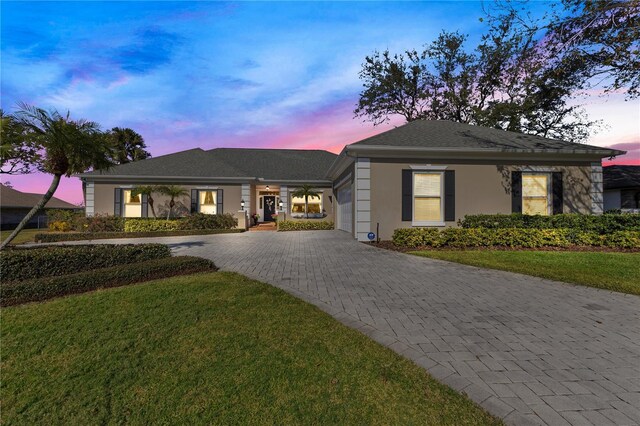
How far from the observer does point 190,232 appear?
1653 cm

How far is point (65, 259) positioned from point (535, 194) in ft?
55.0

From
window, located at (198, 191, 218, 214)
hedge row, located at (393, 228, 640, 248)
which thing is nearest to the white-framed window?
hedge row, located at (393, 228, 640, 248)

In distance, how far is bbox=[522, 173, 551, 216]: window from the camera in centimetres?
1290

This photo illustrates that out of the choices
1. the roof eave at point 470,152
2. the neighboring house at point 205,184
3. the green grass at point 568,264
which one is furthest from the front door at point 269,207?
the green grass at point 568,264

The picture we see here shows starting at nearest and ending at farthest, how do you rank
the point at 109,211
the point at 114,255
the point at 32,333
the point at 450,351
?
the point at 450,351
the point at 32,333
the point at 114,255
the point at 109,211

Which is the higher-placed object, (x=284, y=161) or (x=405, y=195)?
(x=284, y=161)

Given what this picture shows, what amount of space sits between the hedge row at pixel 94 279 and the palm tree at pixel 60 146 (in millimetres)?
3473

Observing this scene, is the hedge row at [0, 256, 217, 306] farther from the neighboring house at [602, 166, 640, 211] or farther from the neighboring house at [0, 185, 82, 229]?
the neighboring house at [0, 185, 82, 229]

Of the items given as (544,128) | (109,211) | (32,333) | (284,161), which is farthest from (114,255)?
(544,128)

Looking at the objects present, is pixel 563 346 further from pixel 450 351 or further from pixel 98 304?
pixel 98 304

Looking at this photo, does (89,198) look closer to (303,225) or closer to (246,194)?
(246,194)

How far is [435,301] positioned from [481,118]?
2655cm

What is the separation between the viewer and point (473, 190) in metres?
12.6

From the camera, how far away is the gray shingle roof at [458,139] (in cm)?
1214
